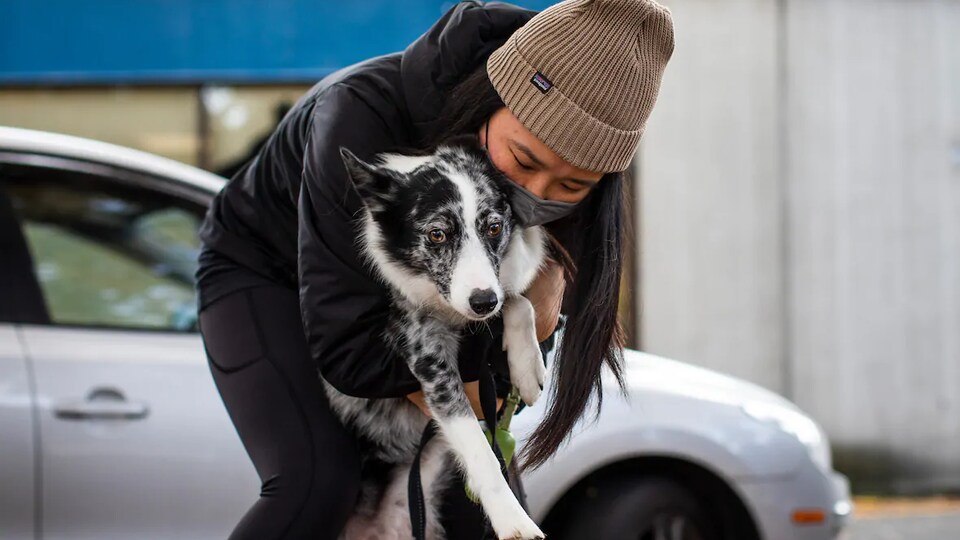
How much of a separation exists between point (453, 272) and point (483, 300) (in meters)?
0.12

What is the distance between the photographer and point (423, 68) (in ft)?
7.08

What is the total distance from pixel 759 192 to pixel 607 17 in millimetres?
5706

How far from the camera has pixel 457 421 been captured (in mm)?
2066

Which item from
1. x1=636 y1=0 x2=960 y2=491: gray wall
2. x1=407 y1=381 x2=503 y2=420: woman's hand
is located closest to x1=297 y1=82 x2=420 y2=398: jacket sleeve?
x1=407 y1=381 x2=503 y2=420: woman's hand

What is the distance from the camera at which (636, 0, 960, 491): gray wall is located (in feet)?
24.1

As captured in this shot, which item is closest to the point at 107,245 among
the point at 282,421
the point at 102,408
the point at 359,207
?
the point at 102,408

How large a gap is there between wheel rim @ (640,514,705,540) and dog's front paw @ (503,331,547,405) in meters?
1.83

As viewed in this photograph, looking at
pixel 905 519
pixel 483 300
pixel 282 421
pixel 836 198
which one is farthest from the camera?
pixel 836 198

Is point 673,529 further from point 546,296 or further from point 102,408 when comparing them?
point 102,408

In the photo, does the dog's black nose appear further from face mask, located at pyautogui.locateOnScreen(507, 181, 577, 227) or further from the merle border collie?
face mask, located at pyautogui.locateOnScreen(507, 181, 577, 227)

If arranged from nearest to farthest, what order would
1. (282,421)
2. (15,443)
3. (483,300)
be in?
(483,300) < (282,421) < (15,443)

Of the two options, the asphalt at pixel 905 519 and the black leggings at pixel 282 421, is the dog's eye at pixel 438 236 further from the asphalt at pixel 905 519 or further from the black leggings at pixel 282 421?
the asphalt at pixel 905 519

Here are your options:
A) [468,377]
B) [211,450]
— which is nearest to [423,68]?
[468,377]

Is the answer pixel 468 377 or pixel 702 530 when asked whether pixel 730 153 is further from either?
pixel 468 377
